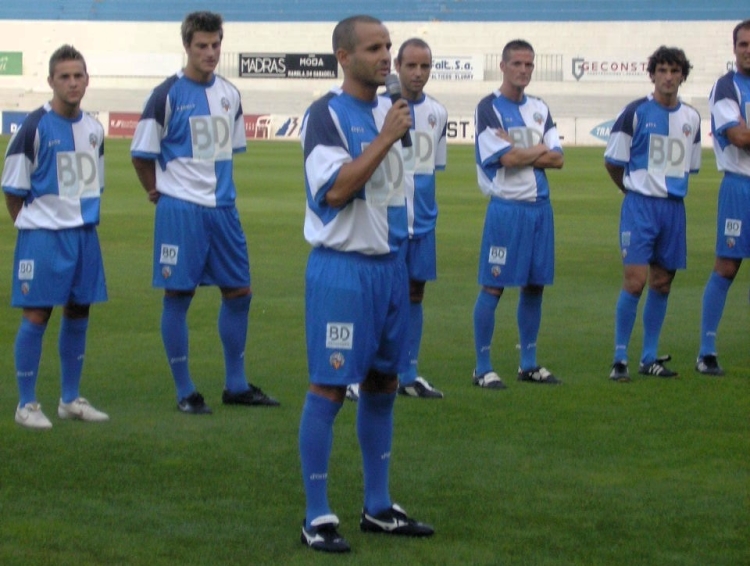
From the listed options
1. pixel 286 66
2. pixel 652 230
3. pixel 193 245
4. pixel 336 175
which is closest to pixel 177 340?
pixel 193 245

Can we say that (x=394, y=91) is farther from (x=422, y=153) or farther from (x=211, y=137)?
(x=422, y=153)

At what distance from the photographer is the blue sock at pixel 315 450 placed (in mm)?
5031

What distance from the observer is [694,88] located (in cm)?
5716

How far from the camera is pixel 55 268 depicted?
6.93 metres

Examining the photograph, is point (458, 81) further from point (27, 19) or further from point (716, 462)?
point (716, 462)

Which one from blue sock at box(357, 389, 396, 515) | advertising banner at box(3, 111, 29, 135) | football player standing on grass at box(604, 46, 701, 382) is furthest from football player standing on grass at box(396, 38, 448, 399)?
advertising banner at box(3, 111, 29, 135)

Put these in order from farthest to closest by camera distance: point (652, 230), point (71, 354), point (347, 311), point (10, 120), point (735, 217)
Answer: point (10, 120) < point (735, 217) < point (652, 230) < point (71, 354) < point (347, 311)

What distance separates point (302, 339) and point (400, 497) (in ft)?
14.0

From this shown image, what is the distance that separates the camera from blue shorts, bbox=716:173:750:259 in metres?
8.66

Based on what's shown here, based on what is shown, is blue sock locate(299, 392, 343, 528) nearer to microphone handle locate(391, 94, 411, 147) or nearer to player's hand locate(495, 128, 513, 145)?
microphone handle locate(391, 94, 411, 147)

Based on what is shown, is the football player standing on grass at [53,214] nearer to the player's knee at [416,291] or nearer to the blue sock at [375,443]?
the player's knee at [416,291]

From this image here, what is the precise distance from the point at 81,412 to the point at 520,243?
2934 millimetres

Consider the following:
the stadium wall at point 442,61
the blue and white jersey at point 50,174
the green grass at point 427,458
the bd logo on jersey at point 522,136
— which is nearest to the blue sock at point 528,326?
the green grass at point 427,458

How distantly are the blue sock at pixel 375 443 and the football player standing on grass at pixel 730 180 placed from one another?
3981 millimetres
